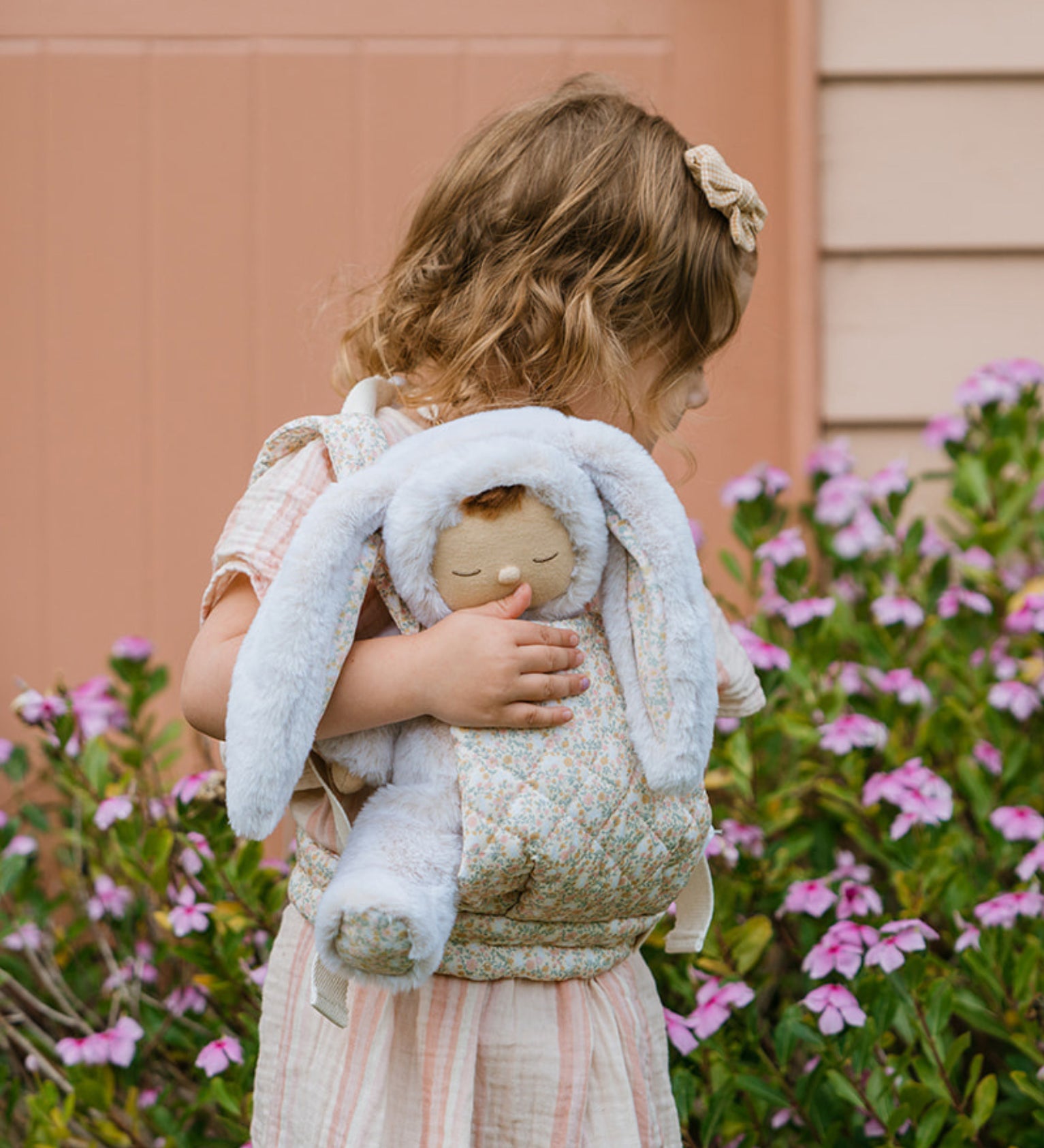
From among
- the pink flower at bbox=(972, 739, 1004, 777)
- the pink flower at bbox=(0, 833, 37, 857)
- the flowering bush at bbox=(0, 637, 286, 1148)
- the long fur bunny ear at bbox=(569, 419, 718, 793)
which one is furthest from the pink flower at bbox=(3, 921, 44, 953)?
the pink flower at bbox=(972, 739, 1004, 777)

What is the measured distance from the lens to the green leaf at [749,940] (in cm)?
177

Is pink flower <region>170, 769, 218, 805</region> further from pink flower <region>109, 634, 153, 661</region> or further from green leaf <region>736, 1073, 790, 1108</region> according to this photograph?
green leaf <region>736, 1073, 790, 1108</region>

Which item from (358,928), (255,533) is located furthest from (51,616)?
(358,928)

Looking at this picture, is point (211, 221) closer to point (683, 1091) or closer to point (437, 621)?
point (437, 621)

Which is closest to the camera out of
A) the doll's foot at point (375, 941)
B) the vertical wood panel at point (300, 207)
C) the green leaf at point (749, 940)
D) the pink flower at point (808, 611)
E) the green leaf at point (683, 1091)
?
the doll's foot at point (375, 941)

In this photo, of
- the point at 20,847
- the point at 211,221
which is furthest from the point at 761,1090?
the point at 211,221

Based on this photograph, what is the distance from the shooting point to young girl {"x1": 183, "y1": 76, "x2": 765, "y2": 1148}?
1.08 meters

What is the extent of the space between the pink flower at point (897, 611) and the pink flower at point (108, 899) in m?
1.39

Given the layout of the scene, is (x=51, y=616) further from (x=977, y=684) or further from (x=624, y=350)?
(x=977, y=684)

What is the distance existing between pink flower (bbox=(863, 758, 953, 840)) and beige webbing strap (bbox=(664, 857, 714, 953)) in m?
0.58

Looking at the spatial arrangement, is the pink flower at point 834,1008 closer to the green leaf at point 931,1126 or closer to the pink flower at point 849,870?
the green leaf at point 931,1126

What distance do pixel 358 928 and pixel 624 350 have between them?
0.61 meters

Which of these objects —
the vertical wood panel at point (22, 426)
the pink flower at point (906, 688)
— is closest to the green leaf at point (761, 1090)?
the pink flower at point (906, 688)

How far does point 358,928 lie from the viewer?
0.94 metres
